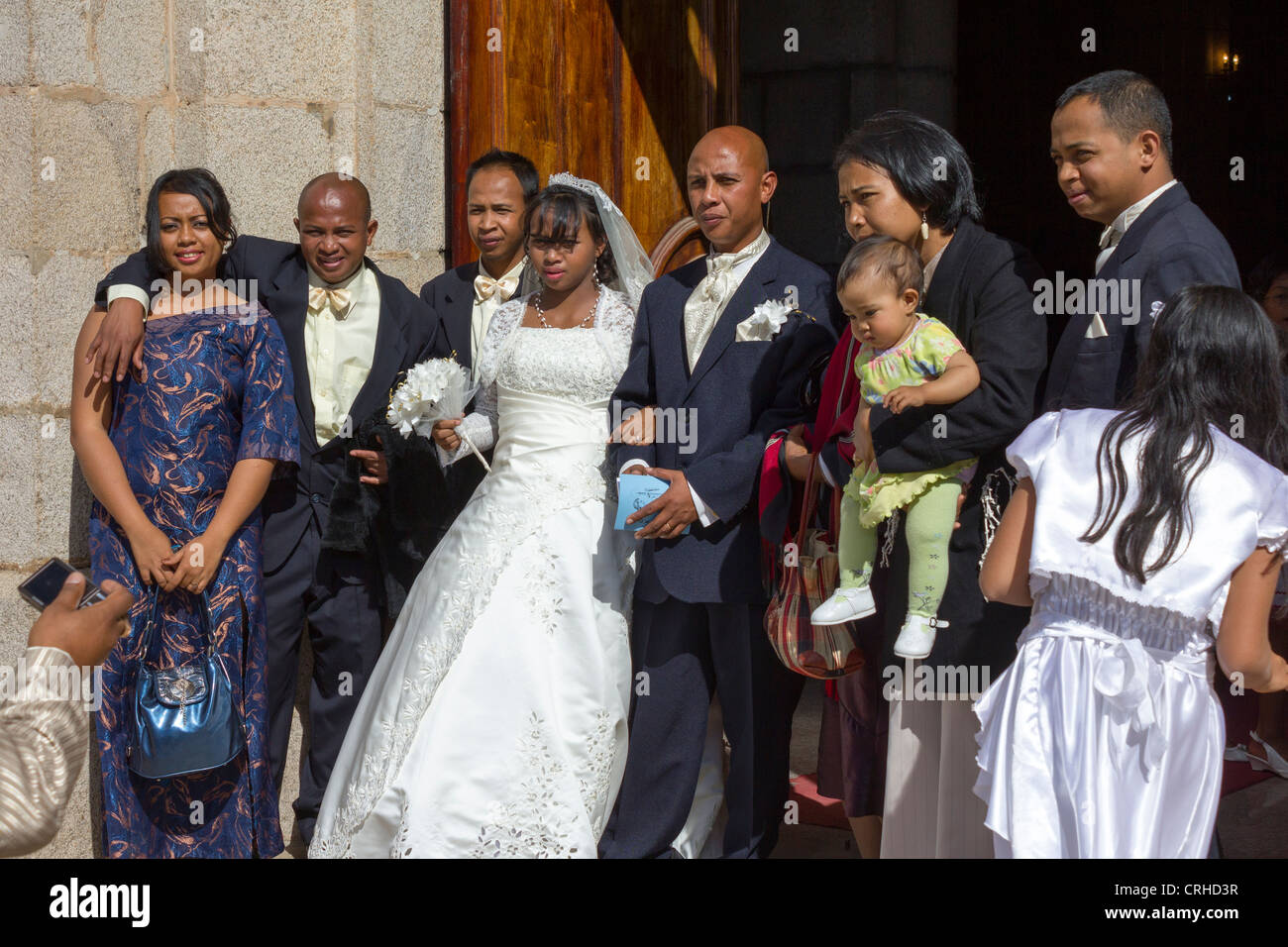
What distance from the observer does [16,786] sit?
244cm

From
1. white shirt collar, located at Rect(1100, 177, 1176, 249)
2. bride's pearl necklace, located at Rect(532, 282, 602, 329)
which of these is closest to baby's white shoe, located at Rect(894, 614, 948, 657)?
white shirt collar, located at Rect(1100, 177, 1176, 249)

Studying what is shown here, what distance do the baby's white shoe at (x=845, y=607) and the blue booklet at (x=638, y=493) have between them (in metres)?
0.66

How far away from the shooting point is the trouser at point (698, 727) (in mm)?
4062

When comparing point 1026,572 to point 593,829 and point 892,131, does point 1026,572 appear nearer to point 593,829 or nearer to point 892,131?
point 892,131

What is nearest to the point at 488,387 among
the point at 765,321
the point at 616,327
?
the point at 616,327

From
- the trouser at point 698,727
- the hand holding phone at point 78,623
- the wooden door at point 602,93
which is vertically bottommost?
the trouser at point 698,727

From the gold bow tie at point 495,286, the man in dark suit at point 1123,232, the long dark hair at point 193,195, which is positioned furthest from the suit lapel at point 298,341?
the man in dark suit at point 1123,232

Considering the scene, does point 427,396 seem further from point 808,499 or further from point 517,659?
point 808,499

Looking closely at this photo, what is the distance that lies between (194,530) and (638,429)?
1.47m

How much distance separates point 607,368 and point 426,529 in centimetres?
88

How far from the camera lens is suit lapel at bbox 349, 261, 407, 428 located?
15.1 feet

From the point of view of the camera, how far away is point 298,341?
4.61 m

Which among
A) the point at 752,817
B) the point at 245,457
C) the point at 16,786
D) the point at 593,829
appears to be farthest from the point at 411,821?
the point at 16,786

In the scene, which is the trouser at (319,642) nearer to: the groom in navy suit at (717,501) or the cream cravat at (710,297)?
the groom in navy suit at (717,501)
